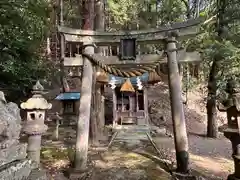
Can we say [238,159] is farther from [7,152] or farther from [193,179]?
[7,152]

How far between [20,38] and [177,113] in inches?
265

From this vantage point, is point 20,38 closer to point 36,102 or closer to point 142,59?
point 36,102

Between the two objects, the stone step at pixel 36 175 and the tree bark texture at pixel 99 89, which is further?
the tree bark texture at pixel 99 89

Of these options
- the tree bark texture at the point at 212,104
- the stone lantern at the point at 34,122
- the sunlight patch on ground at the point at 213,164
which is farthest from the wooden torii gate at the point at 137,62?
the tree bark texture at the point at 212,104

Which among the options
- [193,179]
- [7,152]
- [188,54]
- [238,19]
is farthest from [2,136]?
[238,19]

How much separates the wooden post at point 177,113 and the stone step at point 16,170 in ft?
14.2

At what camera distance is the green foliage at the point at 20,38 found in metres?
7.86

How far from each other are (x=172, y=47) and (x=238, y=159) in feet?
10.2

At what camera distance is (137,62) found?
6.46 meters

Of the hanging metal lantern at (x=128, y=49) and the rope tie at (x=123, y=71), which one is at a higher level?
the hanging metal lantern at (x=128, y=49)

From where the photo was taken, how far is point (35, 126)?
213 inches

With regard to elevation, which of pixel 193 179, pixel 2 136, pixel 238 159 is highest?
pixel 2 136

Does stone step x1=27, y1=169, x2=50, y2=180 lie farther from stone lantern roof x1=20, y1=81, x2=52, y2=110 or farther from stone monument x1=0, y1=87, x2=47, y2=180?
stone lantern roof x1=20, y1=81, x2=52, y2=110

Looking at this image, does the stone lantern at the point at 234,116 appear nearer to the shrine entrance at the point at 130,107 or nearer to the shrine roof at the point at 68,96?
the shrine entrance at the point at 130,107
